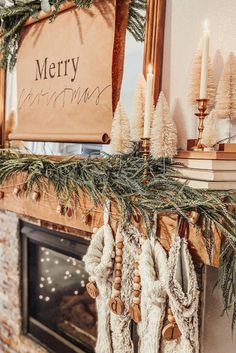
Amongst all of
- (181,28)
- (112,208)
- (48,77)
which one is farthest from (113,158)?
(48,77)

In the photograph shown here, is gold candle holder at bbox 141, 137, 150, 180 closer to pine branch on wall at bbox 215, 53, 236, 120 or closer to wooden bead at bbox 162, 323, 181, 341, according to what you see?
pine branch on wall at bbox 215, 53, 236, 120

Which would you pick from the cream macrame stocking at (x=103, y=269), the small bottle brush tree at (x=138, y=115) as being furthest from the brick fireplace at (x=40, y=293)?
the small bottle brush tree at (x=138, y=115)

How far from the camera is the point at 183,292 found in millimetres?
875

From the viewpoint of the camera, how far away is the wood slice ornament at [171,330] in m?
0.89

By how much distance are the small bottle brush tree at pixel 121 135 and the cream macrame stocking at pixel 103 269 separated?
0.18m

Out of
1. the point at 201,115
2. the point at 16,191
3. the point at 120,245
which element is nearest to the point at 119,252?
the point at 120,245

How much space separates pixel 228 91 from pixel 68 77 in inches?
27.2

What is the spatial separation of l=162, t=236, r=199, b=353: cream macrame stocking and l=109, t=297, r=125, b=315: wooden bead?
20 centimetres

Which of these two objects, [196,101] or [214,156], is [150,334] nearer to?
[214,156]

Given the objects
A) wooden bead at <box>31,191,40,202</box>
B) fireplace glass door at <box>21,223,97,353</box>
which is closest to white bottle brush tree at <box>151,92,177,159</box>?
wooden bead at <box>31,191,40,202</box>

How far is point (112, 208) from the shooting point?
105 cm

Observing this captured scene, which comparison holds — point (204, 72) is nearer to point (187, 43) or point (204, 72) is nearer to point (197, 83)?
point (197, 83)

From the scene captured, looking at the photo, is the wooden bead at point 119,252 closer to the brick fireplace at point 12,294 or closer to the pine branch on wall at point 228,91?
the pine branch on wall at point 228,91

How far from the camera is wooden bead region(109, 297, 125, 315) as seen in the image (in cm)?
102
